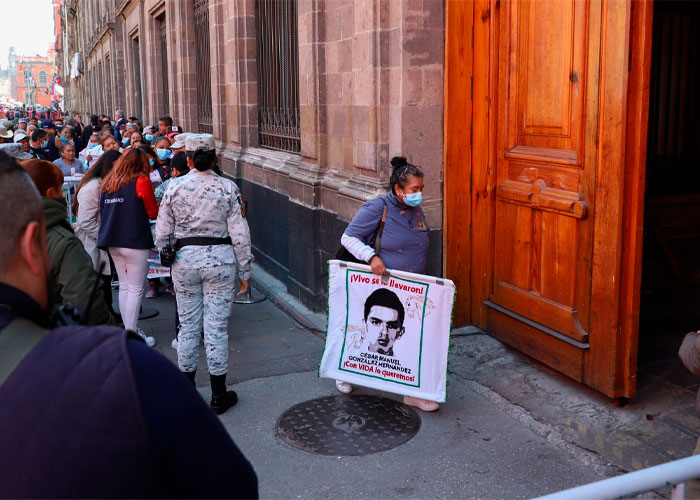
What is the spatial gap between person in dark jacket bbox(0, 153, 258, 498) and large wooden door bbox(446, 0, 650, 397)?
373cm

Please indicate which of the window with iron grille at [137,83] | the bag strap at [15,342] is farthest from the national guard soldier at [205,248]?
the window with iron grille at [137,83]

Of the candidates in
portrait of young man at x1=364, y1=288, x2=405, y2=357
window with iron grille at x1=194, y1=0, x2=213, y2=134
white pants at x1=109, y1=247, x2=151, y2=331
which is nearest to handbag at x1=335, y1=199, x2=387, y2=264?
portrait of young man at x1=364, y1=288, x2=405, y2=357

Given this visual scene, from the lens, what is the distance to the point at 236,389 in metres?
5.65

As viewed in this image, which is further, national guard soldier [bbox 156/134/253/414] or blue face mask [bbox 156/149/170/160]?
blue face mask [bbox 156/149/170/160]

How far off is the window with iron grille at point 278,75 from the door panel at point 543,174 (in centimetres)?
393

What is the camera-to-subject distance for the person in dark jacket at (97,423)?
1.32m

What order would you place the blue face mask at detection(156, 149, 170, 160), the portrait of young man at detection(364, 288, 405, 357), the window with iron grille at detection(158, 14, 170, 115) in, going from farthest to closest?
the window with iron grille at detection(158, 14, 170, 115)
the blue face mask at detection(156, 149, 170, 160)
the portrait of young man at detection(364, 288, 405, 357)

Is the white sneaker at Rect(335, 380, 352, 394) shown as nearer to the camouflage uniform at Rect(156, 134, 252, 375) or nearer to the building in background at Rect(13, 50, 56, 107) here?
the camouflage uniform at Rect(156, 134, 252, 375)

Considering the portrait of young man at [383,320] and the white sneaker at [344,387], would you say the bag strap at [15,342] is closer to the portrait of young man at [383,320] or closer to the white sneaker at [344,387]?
the portrait of young man at [383,320]

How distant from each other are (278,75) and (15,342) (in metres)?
8.74

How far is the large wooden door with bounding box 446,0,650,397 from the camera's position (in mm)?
4555

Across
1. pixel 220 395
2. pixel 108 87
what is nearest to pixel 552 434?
pixel 220 395

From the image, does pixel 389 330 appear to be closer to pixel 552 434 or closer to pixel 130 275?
pixel 552 434

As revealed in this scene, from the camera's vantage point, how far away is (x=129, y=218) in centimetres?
633
